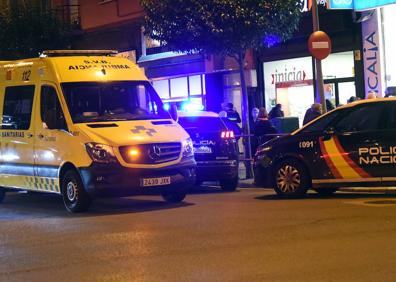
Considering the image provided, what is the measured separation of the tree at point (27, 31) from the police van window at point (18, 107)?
38.0 feet

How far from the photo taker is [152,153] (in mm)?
10828

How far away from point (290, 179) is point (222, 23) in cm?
503

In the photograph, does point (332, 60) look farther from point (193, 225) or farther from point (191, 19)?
point (193, 225)

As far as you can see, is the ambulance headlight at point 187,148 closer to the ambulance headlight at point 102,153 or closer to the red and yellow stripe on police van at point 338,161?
the ambulance headlight at point 102,153

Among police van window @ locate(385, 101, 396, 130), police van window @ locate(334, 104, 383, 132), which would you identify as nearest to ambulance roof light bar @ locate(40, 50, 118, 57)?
police van window @ locate(334, 104, 383, 132)

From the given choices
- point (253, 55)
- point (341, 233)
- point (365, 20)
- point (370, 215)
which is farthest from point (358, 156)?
point (253, 55)

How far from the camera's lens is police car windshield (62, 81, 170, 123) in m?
11.4

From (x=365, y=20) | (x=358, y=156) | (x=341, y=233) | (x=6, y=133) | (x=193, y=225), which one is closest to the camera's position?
(x=341, y=233)

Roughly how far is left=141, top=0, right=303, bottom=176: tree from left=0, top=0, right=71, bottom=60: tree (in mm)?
8870

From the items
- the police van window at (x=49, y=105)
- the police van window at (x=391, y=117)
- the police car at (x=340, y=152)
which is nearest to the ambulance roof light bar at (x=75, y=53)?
the police van window at (x=49, y=105)

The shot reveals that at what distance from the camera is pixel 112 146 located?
34.6 feet

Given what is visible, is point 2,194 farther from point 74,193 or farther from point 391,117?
point 391,117

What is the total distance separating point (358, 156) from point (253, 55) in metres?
11.0

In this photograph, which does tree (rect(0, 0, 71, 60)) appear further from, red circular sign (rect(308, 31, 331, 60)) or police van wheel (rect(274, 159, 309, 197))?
police van wheel (rect(274, 159, 309, 197))
